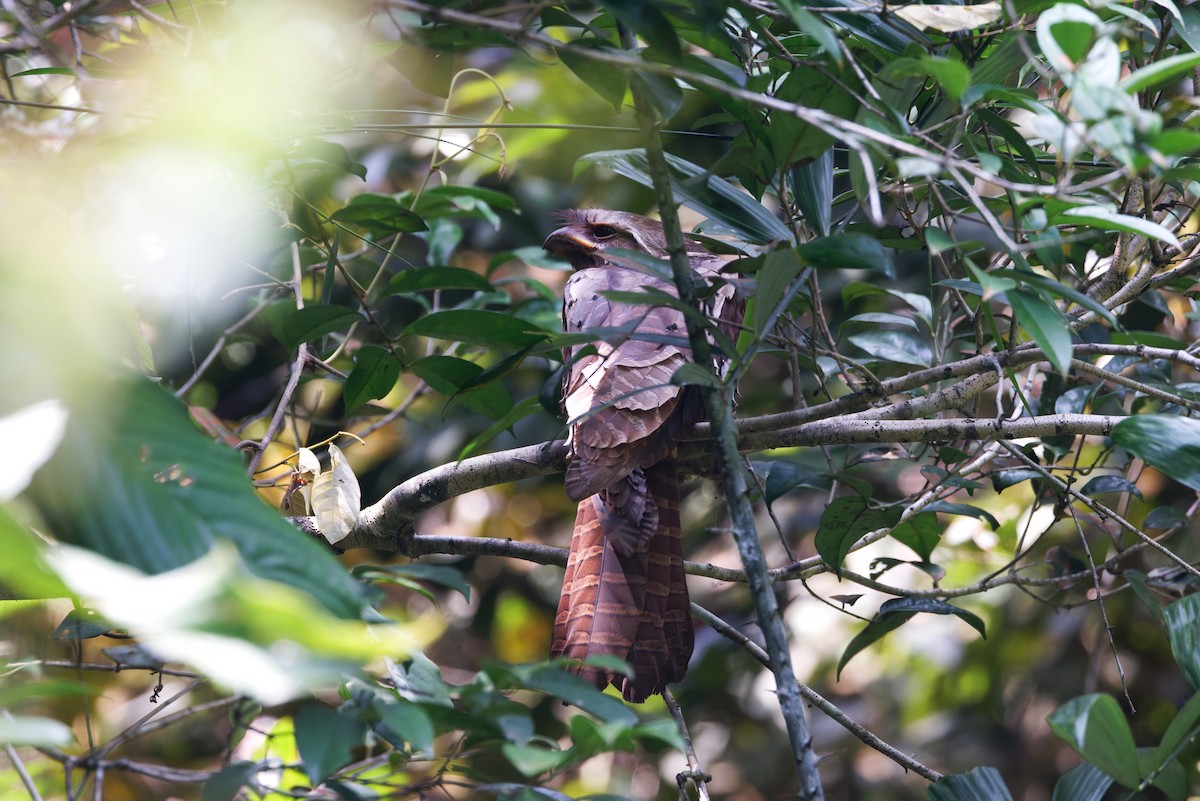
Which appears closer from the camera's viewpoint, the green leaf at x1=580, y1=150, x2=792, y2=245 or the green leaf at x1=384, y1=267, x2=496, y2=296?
the green leaf at x1=580, y1=150, x2=792, y2=245

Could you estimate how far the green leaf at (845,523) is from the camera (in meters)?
1.51

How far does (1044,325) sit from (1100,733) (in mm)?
440

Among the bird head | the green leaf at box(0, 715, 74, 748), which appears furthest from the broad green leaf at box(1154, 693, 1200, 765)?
the bird head

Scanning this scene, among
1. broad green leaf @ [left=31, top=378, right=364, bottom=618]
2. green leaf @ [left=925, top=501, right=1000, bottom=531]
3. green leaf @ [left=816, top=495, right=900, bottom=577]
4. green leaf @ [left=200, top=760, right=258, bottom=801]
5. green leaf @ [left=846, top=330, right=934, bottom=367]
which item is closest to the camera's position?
broad green leaf @ [left=31, top=378, right=364, bottom=618]

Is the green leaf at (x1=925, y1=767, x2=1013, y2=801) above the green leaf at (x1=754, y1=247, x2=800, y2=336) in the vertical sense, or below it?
below

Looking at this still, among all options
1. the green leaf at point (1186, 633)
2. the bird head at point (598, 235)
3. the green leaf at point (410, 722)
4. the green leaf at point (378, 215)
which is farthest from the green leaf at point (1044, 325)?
the bird head at point (598, 235)

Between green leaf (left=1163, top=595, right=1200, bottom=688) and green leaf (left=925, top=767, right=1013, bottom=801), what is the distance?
0.27 meters

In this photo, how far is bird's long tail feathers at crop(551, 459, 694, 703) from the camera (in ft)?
5.29

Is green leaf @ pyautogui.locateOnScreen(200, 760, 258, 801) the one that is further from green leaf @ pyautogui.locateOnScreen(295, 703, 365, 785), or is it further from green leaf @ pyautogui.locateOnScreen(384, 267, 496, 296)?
green leaf @ pyautogui.locateOnScreen(384, 267, 496, 296)

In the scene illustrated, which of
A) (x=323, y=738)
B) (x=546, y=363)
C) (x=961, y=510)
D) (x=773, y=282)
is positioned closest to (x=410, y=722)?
(x=323, y=738)

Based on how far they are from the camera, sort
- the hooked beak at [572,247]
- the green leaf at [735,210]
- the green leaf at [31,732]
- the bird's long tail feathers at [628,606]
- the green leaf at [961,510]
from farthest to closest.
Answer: the hooked beak at [572,247]
the green leaf at [961,510]
the bird's long tail feathers at [628,606]
the green leaf at [735,210]
the green leaf at [31,732]

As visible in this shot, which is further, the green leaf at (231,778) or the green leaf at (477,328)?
the green leaf at (477,328)

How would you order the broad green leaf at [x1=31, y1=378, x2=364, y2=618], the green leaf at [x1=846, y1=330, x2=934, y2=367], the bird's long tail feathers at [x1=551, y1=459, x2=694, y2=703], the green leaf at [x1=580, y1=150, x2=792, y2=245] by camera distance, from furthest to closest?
the green leaf at [x1=846, y1=330, x2=934, y2=367]
the bird's long tail feathers at [x1=551, y1=459, x2=694, y2=703]
the green leaf at [x1=580, y1=150, x2=792, y2=245]
the broad green leaf at [x1=31, y1=378, x2=364, y2=618]

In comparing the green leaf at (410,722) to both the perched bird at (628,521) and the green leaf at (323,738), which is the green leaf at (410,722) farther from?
the perched bird at (628,521)
